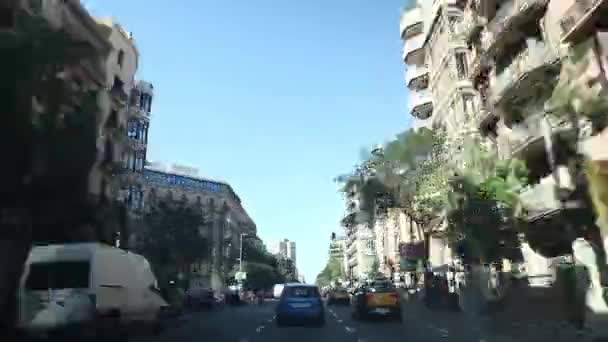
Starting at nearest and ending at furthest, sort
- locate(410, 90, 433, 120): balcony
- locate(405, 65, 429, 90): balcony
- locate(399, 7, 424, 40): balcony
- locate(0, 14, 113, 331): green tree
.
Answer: locate(0, 14, 113, 331): green tree, locate(410, 90, 433, 120): balcony, locate(405, 65, 429, 90): balcony, locate(399, 7, 424, 40): balcony

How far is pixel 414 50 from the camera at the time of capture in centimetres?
5525

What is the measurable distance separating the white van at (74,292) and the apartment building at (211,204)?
2809 inches

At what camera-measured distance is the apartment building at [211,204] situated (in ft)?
311

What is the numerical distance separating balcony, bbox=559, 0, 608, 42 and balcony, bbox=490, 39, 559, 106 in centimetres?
244

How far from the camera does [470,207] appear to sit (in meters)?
25.3

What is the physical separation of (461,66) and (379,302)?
69.4 ft

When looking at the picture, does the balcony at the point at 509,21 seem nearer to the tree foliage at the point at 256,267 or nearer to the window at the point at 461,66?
the window at the point at 461,66

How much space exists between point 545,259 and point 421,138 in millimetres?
11407

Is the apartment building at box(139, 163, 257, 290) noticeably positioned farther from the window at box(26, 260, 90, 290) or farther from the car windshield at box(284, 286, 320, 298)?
the window at box(26, 260, 90, 290)

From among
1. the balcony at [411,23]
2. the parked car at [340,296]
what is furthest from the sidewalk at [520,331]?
the balcony at [411,23]

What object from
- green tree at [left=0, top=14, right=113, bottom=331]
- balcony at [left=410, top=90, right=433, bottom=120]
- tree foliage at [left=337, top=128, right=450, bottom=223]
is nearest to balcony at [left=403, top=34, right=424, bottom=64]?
balcony at [left=410, top=90, right=433, bottom=120]

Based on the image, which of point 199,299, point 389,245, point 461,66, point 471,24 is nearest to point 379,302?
point 471,24

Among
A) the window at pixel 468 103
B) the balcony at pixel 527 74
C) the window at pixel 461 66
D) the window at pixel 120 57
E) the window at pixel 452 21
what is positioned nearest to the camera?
the balcony at pixel 527 74

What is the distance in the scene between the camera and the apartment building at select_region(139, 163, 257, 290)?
94688mm
